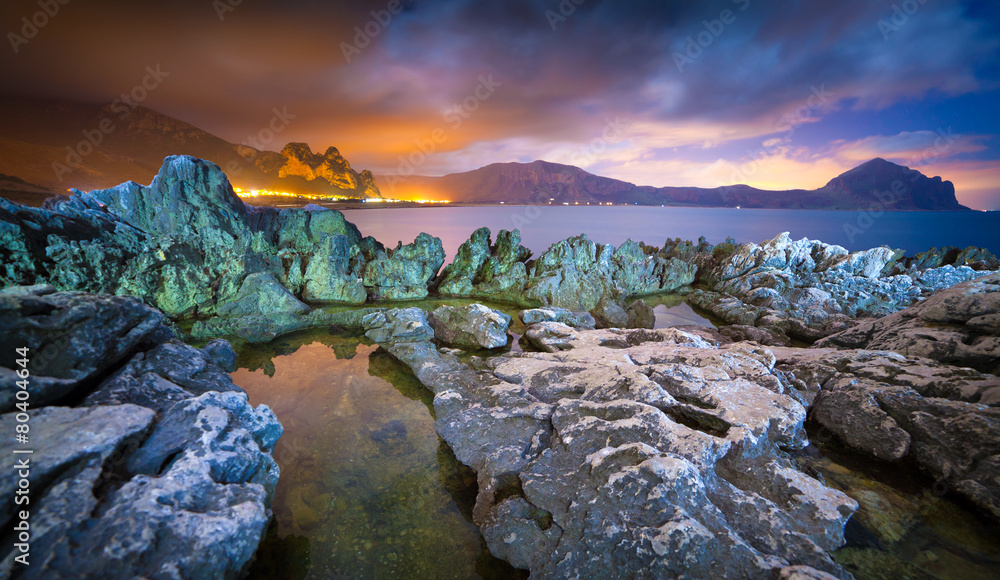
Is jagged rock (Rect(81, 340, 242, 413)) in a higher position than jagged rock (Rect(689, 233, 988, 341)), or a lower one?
higher

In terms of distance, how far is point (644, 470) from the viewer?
17.4 feet

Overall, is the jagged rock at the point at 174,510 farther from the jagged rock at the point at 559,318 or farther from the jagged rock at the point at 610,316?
the jagged rock at the point at 610,316

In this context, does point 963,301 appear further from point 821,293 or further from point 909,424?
point 821,293

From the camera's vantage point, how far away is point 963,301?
9727 mm

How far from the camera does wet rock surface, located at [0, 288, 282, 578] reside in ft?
11.6

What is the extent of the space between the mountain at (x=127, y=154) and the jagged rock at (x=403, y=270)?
16.0m

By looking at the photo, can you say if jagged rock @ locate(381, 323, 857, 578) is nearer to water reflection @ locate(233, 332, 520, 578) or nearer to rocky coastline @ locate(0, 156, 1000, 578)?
rocky coastline @ locate(0, 156, 1000, 578)

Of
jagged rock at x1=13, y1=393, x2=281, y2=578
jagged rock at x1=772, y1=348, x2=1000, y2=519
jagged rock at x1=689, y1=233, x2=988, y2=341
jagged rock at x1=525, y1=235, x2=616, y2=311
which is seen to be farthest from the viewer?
jagged rock at x1=525, y1=235, x2=616, y2=311

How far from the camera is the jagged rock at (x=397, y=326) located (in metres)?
13.4

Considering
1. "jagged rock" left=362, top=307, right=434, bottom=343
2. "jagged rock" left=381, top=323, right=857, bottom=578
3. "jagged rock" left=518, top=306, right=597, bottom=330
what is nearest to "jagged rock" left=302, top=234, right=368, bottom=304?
"jagged rock" left=362, top=307, right=434, bottom=343

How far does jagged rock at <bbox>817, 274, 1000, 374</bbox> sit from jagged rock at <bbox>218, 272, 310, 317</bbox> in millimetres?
22281

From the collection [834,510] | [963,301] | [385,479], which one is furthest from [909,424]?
[385,479]

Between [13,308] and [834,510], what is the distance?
513 inches

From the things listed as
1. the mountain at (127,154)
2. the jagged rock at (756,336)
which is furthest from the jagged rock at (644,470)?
the mountain at (127,154)
